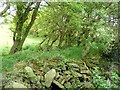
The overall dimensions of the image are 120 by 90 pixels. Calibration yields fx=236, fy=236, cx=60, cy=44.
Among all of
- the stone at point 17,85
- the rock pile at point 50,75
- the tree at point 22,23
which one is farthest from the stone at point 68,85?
the tree at point 22,23

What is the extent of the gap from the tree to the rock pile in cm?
29

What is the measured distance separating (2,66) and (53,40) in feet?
2.69

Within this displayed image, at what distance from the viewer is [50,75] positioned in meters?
2.03

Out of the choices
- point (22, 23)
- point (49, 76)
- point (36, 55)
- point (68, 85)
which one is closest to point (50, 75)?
point (49, 76)

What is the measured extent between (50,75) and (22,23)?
2.29ft

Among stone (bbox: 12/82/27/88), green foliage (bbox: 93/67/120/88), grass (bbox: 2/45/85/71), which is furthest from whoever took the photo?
grass (bbox: 2/45/85/71)

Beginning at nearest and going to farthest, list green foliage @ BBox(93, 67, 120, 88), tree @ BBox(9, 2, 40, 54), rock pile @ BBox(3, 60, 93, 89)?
rock pile @ BBox(3, 60, 93, 89)
green foliage @ BBox(93, 67, 120, 88)
tree @ BBox(9, 2, 40, 54)

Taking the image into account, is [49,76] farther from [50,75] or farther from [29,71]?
[29,71]

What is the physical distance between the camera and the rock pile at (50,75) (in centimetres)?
190

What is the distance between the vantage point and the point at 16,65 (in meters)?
2.08

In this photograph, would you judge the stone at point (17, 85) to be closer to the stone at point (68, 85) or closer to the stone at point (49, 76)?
the stone at point (49, 76)

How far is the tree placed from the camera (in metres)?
2.28

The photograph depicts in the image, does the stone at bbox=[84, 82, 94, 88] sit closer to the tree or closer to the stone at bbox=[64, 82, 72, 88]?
the stone at bbox=[64, 82, 72, 88]

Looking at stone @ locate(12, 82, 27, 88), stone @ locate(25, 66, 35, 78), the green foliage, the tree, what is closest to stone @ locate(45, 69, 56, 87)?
stone @ locate(25, 66, 35, 78)
